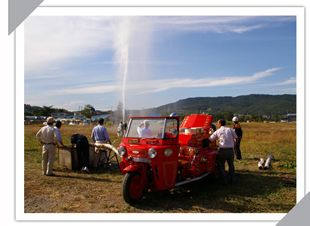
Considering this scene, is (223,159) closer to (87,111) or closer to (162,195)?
(162,195)

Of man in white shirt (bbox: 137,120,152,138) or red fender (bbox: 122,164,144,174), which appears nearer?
red fender (bbox: 122,164,144,174)

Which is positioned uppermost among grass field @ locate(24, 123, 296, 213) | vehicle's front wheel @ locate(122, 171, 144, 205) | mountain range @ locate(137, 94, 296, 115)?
mountain range @ locate(137, 94, 296, 115)

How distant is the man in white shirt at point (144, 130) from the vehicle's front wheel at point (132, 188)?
974mm

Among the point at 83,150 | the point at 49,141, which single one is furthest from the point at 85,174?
the point at 49,141

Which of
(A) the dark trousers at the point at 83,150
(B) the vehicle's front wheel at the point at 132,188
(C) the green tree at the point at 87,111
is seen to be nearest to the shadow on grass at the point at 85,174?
(A) the dark trousers at the point at 83,150

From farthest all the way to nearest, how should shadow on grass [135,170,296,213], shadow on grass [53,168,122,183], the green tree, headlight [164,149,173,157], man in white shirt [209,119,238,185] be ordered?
the green tree < shadow on grass [53,168,122,183] < man in white shirt [209,119,238,185] < headlight [164,149,173,157] < shadow on grass [135,170,296,213]

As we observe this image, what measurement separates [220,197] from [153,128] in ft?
8.19

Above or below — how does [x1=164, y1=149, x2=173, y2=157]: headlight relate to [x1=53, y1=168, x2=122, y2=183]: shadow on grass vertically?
above

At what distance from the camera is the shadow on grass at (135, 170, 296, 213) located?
5191 mm

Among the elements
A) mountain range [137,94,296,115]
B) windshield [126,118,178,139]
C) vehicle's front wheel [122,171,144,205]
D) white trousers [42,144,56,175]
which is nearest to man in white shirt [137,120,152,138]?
windshield [126,118,178,139]

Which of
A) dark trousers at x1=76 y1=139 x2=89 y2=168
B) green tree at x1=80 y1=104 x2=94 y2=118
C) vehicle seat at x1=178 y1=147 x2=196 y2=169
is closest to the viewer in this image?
vehicle seat at x1=178 y1=147 x2=196 y2=169

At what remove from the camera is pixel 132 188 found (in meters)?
5.24

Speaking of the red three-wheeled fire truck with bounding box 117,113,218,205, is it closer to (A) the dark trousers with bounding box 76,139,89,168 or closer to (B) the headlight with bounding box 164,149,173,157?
(B) the headlight with bounding box 164,149,173,157

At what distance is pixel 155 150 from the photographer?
17.0 ft
